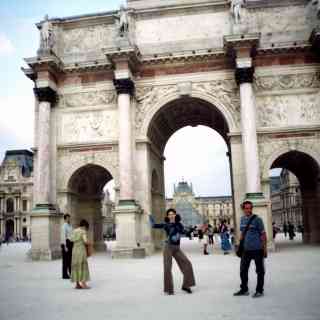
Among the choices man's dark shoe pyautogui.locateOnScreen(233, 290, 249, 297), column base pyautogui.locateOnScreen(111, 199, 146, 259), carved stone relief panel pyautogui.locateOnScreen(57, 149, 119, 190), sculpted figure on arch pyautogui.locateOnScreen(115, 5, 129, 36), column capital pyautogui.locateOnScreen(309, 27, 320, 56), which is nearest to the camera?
man's dark shoe pyautogui.locateOnScreen(233, 290, 249, 297)

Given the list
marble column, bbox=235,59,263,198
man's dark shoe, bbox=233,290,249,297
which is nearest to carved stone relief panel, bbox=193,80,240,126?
marble column, bbox=235,59,263,198

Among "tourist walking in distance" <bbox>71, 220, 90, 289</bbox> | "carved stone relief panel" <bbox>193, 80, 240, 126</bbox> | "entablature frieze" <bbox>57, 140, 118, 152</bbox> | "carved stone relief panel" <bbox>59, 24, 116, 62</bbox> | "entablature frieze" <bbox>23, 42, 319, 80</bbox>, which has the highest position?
"carved stone relief panel" <bbox>59, 24, 116, 62</bbox>

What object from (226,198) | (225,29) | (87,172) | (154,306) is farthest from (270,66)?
(226,198)

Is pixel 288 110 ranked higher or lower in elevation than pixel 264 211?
higher

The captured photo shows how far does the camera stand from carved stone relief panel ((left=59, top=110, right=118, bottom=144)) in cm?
2067

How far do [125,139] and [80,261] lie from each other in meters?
10.6

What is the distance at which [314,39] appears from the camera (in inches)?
746

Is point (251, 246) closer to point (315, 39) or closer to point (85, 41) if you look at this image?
point (315, 39)

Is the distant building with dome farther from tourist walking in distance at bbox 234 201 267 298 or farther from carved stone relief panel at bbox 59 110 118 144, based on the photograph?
tourist walking in distance at bbox 234 201 267 298

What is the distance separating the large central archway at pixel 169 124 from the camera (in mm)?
21203

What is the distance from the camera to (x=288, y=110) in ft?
64.4

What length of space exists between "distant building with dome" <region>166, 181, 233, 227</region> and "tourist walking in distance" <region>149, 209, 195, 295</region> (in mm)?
47565

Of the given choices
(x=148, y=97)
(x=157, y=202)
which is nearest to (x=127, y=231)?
(x=157, y=202)

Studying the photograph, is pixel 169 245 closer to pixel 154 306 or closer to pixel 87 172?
pixel 154 306
